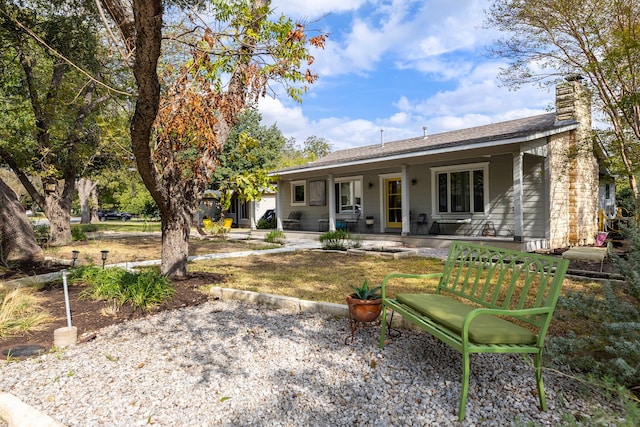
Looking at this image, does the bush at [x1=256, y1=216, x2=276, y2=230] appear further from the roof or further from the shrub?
the shrub

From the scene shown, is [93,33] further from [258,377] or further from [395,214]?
[395,214]

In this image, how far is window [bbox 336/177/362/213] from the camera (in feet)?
50.4

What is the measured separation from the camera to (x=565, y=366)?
9.61 feet

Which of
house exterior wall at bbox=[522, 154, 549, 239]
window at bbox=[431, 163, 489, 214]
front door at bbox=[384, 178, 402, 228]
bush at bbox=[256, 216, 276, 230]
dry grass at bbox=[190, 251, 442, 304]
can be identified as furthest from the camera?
bush at bbox=[256, 216, 276, 230]

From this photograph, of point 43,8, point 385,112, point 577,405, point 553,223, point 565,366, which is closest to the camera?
point 577,405

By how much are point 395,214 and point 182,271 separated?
9.44m

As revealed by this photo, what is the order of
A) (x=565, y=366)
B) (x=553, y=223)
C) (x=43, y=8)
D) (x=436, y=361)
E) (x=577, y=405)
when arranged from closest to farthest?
(x=577, y=405), (x=565, y=366), (x=436, y=361), (x=43, y=8), (x=553, y=223)

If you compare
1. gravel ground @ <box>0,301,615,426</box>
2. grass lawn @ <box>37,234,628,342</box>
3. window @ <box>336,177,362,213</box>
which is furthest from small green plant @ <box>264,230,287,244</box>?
gravel ground @ <box>0,301,615,426</box>

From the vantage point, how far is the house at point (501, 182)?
992 centimetres

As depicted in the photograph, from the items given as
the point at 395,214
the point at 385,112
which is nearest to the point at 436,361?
the point at 395,214

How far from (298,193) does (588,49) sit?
1212 cm

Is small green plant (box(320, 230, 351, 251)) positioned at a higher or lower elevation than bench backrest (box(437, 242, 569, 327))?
lower

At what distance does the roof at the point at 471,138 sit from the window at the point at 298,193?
5.39 feet

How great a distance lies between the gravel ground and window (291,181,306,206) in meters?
13.7
